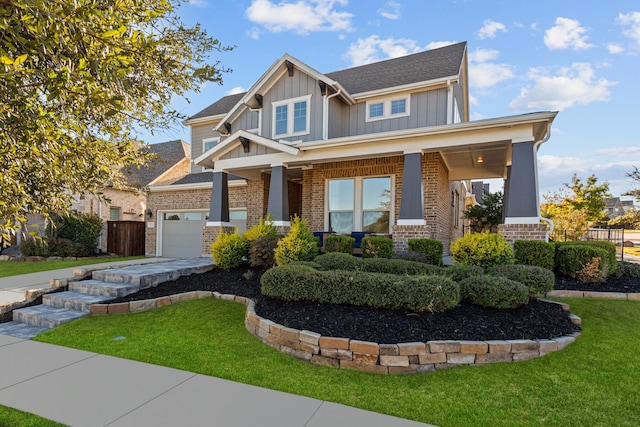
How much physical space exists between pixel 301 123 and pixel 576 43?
343 inches

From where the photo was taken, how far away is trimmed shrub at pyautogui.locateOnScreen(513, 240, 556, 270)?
22.9 feet

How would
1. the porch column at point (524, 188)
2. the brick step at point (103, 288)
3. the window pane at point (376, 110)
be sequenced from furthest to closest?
the window pane at point (376, 110), the porch column at point (524, 188), the brick step at point (103, 288)

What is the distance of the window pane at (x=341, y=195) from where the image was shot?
11125 mm

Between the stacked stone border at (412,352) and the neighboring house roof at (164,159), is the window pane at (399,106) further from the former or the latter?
the neighboring house roof at (164,159)

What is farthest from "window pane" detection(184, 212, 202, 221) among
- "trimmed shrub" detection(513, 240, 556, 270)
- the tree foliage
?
the tree foliage

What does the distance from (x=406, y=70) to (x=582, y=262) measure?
8352mm

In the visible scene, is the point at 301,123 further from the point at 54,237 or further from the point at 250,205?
the point at 54,237

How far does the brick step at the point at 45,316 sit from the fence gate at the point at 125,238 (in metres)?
9.36

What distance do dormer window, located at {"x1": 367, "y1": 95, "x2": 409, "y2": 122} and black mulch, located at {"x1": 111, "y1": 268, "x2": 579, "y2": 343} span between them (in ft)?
24.5

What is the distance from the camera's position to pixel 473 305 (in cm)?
489

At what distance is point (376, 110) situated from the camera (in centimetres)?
1129

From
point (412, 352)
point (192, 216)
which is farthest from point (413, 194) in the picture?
point (192, 216)

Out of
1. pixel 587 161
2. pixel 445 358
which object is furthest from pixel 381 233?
pixel 587 161

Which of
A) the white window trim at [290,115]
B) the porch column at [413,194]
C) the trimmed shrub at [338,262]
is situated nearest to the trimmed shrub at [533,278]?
the trimmed shrub at [338,262]
